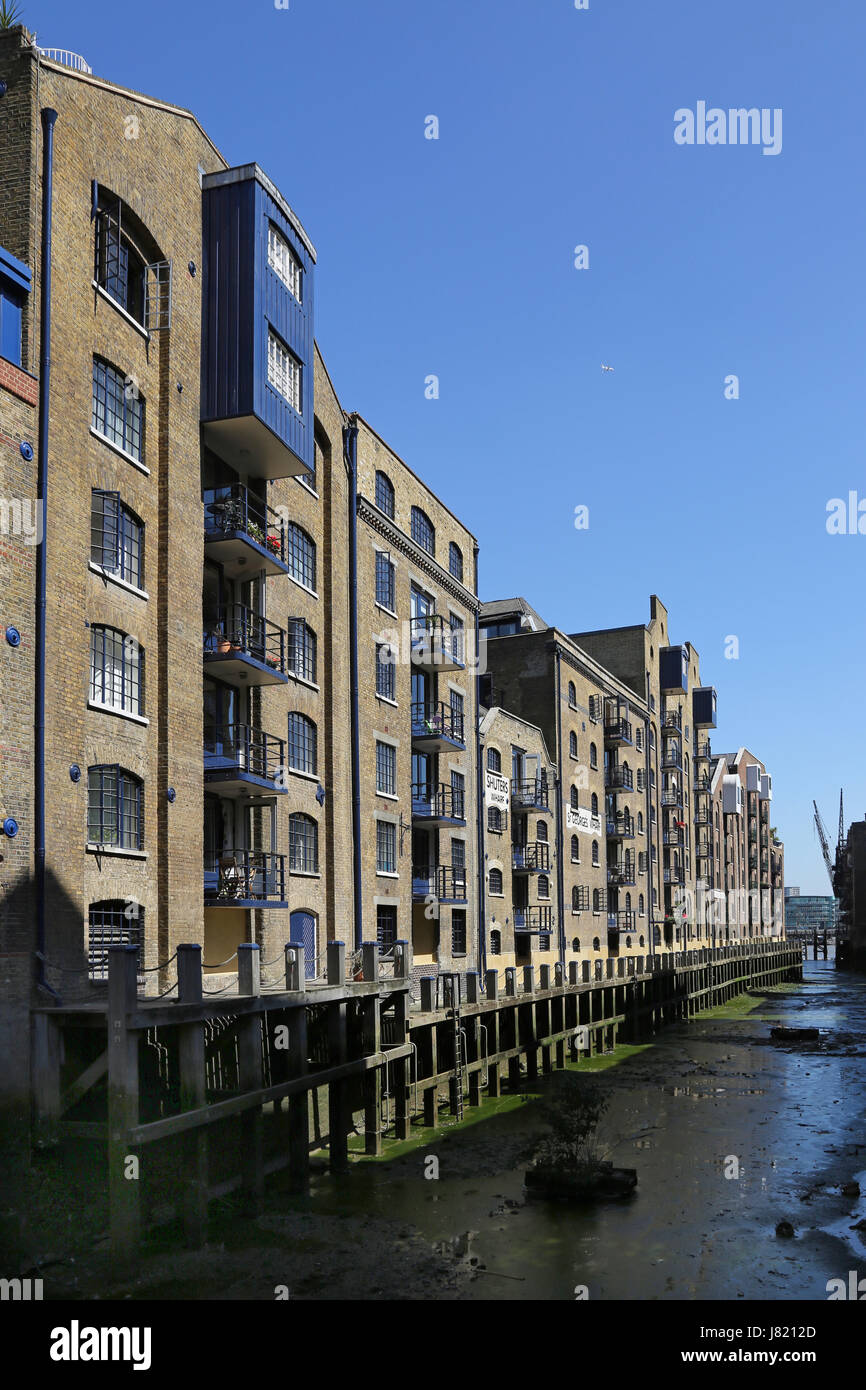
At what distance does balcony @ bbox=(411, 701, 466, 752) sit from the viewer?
3491 cm

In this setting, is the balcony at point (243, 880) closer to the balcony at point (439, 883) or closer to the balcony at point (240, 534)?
the balcony at point (240, 534)

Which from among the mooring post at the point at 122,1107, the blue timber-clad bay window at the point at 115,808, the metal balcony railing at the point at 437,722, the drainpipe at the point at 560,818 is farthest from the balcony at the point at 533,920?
the mooring post at the point at 122,1107

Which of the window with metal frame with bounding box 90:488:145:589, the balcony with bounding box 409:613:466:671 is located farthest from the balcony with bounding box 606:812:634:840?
the window with metal frame with bounding box 90:488:145:589

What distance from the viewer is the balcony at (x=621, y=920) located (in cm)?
5450

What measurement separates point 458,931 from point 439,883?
8.97 ft

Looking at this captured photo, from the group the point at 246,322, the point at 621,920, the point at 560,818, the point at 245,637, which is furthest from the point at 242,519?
the point at 621,920

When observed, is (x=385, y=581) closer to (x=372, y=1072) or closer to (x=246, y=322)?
(x=246, y=322)

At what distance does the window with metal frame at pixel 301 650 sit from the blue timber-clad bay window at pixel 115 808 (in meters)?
7.16

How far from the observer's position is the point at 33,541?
1719cm

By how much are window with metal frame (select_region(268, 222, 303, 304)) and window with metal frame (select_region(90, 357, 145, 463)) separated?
16.5ft

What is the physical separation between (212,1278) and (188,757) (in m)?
9.53

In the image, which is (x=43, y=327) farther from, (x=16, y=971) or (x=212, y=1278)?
(x=212, y=1278)
